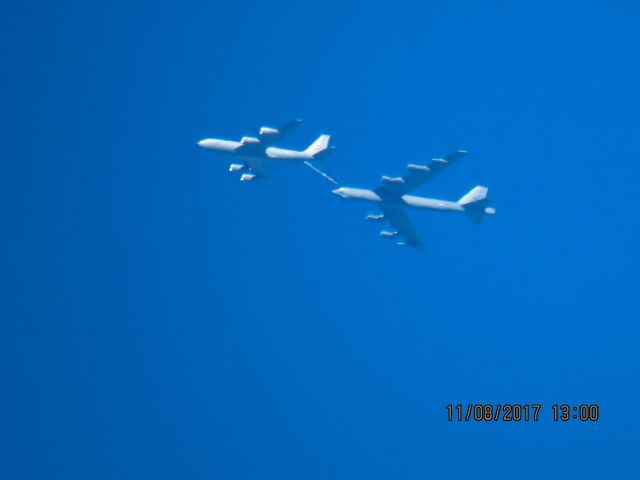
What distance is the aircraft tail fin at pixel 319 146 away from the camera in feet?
213

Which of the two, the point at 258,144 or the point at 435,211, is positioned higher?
the point at 258,144

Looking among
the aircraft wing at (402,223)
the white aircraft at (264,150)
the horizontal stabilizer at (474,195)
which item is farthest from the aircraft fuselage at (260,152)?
the horizontal stabilizer at (474,195)

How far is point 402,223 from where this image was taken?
217ft

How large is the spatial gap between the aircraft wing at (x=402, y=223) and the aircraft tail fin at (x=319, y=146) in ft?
16.3

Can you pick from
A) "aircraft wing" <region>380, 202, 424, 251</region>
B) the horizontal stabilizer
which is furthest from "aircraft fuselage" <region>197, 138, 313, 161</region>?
the horizontal stabilizer

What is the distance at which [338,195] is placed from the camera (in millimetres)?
64062

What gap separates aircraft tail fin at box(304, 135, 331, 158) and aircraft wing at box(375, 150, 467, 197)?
432 cm

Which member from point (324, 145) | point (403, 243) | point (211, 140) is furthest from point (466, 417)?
point (211, 140)

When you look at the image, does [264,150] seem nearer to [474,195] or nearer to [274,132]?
[274,132]

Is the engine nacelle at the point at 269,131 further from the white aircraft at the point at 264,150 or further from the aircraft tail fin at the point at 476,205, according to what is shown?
the aircraft tail fin at the point at 476,205

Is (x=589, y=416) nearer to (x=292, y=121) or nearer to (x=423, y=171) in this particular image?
(x=423, y=171)

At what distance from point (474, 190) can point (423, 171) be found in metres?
4.80

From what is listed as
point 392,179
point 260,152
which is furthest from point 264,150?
point 392,179

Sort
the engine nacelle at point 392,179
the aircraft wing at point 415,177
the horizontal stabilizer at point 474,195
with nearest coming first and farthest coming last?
1. the aircraft wing at point 415,177
2. the engine nacelle at point 392,179
3. the horizontal stabilizer at point 474,195
